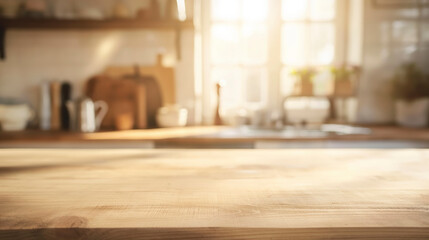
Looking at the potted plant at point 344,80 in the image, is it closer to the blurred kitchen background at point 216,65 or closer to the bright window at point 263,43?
the blurred kitchen background at point 216,65

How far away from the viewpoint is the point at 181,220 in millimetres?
351

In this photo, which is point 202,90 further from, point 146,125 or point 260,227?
point 260,227

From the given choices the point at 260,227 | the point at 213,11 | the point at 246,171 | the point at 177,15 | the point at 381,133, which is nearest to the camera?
the point at 260,227

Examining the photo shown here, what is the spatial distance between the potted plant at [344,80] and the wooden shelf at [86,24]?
3.47 feet

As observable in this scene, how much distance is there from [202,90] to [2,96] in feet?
4.58

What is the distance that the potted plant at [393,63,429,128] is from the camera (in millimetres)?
2207

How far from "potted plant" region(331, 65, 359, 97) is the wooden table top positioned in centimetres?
172

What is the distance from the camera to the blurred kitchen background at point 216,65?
2.21 meters

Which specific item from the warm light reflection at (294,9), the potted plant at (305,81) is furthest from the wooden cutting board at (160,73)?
the warm light reflection at (294,9)

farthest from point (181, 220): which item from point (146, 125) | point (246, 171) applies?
point (146, 125)

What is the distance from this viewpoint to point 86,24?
223 centimetres

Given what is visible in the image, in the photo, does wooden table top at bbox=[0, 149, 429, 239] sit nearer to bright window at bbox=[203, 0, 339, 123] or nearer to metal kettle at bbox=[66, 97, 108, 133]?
metal kettle at bbox=[66, 97, 108, 133]

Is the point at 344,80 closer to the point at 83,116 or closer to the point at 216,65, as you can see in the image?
the point at 216,65

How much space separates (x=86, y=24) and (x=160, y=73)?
0.58 meters
